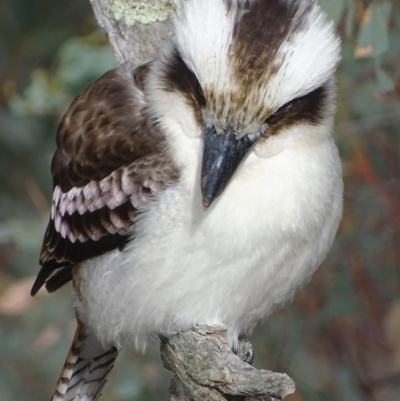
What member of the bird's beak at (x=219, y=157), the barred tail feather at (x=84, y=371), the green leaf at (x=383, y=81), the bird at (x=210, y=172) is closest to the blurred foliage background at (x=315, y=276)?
the green leaf at (x=383, y=81)

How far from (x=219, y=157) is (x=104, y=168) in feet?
1.68

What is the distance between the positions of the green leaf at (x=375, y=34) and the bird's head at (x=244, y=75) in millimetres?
526

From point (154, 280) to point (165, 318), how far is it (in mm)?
138

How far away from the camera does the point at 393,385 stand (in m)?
4.40

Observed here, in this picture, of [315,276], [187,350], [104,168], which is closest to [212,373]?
[187,350]

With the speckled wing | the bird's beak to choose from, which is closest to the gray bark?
the speckled wing

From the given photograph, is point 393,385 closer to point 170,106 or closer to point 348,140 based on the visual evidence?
point 348,140

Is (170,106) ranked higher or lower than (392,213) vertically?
higher

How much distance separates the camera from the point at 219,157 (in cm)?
238

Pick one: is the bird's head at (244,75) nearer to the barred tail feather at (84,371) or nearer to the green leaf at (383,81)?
the green leaf at (383,81)

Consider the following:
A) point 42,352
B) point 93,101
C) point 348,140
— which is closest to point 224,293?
point 93,101

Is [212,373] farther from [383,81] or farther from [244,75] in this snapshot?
[383,81]

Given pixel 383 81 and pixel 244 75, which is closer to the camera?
pixel 244 75

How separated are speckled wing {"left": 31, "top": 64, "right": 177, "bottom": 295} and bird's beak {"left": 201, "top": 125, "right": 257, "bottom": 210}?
0.17 m
